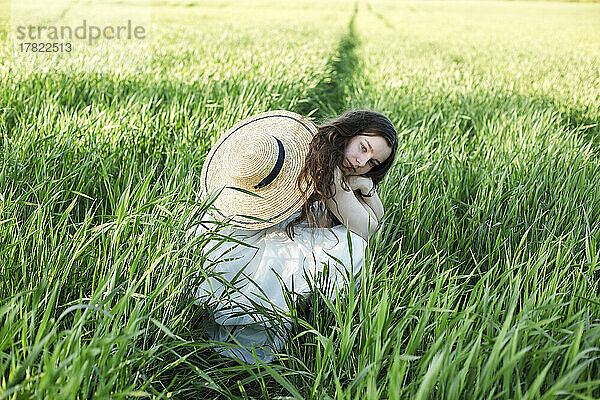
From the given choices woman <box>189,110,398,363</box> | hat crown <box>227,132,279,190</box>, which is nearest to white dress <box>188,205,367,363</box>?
woman <box>189,110,398,363</box>

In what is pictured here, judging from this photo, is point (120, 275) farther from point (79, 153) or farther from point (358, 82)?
point (358, 82)

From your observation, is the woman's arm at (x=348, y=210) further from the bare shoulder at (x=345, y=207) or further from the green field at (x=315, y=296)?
the green field at (x=315, y=296)

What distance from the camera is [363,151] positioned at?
185cm

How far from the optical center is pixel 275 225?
1845mm

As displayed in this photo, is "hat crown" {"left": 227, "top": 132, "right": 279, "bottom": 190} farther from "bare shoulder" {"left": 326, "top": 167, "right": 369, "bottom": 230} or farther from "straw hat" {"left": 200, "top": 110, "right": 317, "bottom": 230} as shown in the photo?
"bare shoulder" {"left": 326, "top": 167, "right": 369, "bottom": 230}

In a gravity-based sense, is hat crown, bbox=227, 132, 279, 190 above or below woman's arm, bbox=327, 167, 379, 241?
above

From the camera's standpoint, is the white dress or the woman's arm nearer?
the white dress

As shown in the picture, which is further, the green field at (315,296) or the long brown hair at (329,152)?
the long brown hair at (329,152)

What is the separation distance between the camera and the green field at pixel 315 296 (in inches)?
44.9

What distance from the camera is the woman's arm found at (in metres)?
1.80

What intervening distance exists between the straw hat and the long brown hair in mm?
37

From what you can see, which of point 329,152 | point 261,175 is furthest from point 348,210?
point 261,175

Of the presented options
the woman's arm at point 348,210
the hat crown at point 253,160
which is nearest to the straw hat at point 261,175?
the hat crown at point 253,160

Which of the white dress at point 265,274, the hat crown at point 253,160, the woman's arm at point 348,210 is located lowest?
the white dress at point 265,274
